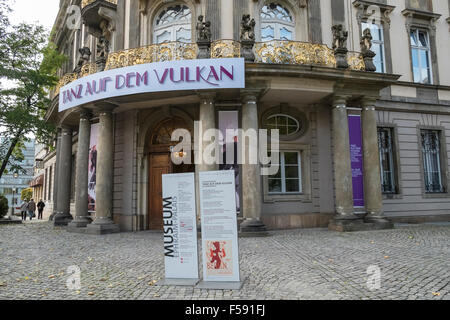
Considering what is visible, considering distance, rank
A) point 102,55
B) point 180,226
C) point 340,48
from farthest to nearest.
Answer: point 102,55, point 340,48, point 180,226

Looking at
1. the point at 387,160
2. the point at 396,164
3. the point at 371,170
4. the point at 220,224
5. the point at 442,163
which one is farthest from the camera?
the point at 442,163

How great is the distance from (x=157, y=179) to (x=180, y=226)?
26.8 ft

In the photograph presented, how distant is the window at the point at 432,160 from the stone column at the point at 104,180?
42.1 feet

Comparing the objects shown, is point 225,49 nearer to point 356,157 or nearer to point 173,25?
point 173,25

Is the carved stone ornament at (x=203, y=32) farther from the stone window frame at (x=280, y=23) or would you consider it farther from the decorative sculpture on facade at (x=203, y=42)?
the stone window frame at (x=280, y=23)

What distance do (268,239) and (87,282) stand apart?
17.6 feet

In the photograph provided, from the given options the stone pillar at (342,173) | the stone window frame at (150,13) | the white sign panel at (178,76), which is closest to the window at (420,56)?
the stone pillar at (342,173)

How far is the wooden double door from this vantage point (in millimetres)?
12594

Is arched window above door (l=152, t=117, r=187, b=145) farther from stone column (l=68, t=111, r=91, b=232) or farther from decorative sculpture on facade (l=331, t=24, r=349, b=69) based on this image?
decorative sculpture on facade (l=331, t=24, r=349, b=69)

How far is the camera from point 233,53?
35.2 ft

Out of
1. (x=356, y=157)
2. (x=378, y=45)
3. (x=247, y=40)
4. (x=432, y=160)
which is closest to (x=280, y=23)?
(x=247, y=40)

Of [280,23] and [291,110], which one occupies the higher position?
[280,23]

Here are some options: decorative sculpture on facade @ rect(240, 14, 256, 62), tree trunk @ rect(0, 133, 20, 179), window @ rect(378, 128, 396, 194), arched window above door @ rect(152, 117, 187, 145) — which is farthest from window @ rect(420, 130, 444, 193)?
tree trunk @ rect(0, 133, 20, 179)

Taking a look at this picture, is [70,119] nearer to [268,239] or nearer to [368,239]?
[268,239]
